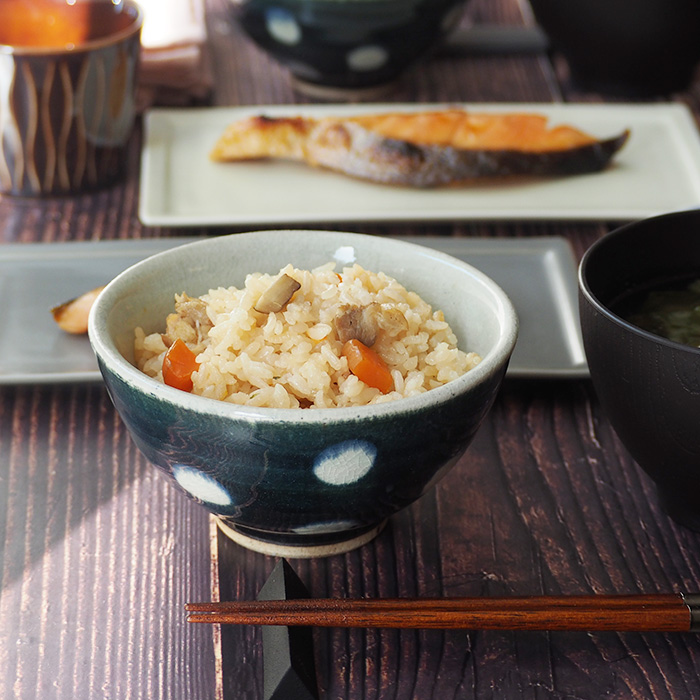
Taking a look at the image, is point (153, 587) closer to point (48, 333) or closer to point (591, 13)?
point (48, 333)

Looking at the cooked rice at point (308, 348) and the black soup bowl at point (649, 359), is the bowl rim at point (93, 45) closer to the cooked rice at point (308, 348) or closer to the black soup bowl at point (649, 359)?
the cooked rice at point (308, 348)

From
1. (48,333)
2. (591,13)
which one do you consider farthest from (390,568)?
(591,13)

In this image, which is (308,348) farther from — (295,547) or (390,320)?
(295,547)

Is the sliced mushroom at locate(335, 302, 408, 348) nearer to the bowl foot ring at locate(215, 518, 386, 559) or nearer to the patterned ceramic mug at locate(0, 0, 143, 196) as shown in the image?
the bowl foot ring at locate(215, 518, 386, 559)

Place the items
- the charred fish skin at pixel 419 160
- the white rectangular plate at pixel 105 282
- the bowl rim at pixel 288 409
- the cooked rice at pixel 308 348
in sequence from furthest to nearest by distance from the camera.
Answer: the charred fish skin at pixel 419 160 → the white rectangular plate at pixel 105 282 → the cooked rice at pixel 308 348 → the bowl rim at pixel 288 409

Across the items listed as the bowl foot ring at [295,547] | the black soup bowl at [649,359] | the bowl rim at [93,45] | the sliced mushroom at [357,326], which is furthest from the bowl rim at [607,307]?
the bowl rim at [93,45]

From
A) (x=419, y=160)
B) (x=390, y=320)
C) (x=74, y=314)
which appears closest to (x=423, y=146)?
(x=419, y=160)
